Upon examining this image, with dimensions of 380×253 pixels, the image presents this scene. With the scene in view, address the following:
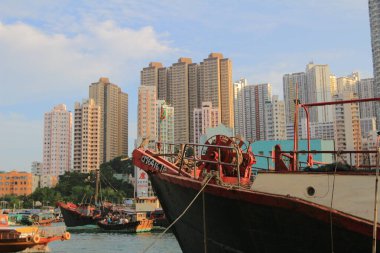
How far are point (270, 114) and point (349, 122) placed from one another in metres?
65.5

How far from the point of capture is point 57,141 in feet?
404

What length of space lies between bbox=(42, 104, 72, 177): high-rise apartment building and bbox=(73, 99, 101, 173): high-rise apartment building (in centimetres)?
1241

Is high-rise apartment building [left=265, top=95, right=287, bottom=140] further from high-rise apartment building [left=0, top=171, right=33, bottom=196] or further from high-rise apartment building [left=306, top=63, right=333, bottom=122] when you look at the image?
high-rise apartment building [left=0, top=171, right=33, bottom=196]

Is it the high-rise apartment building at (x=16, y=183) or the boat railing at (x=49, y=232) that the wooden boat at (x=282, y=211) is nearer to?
the boat railing at (x=49, y=232)

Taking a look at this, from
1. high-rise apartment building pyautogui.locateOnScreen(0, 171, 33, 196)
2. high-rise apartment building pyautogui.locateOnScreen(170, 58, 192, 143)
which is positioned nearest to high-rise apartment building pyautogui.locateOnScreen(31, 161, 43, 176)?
high-rise apartment building pyautogui.locateOnScreen(0, 171, 33, 196)

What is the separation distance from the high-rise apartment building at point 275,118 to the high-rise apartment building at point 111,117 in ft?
148

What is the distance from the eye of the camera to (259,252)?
812cm

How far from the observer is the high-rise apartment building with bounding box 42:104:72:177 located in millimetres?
122562

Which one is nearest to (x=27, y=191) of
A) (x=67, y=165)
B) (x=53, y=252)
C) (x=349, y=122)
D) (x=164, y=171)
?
(x=67, y=165)

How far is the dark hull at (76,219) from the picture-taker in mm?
52938

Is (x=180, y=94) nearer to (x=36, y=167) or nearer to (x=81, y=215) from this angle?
(x=81, y=215)

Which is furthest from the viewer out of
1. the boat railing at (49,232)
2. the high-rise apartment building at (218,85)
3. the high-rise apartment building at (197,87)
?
the high-rise apartment building at (218,85)

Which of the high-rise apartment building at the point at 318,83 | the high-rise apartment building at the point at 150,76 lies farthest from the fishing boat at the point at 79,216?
the high-rise apartment building at the point at 150,76

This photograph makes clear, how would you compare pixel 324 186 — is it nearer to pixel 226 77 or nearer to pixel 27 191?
pixel 226 77
